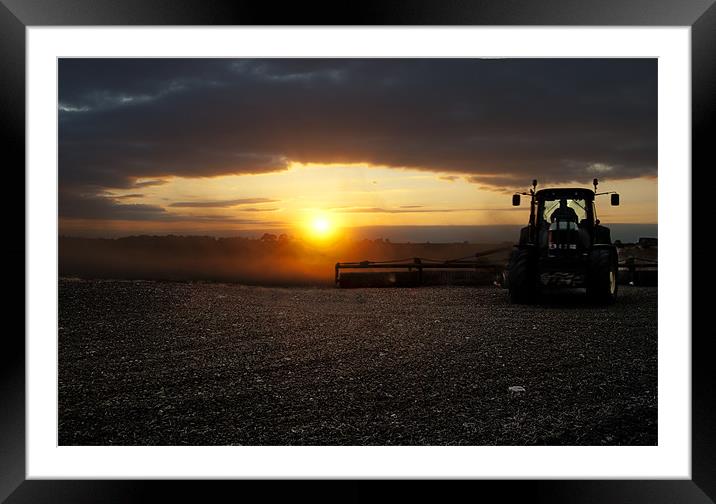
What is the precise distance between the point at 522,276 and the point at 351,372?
3567 mm

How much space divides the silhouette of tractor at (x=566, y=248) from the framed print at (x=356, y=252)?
0.04 metres

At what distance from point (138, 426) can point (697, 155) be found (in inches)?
136

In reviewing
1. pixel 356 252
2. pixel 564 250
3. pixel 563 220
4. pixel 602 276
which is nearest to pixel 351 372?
pixel 564 250

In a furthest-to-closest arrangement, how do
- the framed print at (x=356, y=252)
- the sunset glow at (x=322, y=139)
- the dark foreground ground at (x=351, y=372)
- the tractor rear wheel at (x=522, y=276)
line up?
the sunset glow at (x=322, y=139) < the tractor rear wheel at (x=522, y=276) < the dark foreground ground at (x=351, y=372) < the framed print at (x=356, y=252)

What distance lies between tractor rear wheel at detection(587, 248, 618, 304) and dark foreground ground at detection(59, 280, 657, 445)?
0.31m

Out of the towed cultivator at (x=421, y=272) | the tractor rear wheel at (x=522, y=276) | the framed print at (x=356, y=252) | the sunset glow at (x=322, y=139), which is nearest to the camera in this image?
the framed print at (x=356, y=252)

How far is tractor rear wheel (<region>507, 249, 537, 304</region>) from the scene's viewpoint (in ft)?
23.3

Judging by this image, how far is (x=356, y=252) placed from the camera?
9.07 meters

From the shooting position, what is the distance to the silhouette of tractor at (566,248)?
6965 mm

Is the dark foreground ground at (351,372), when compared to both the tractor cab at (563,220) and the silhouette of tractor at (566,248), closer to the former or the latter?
the silhouette of tractor at (566,248)

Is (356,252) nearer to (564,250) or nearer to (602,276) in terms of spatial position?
(564,250)

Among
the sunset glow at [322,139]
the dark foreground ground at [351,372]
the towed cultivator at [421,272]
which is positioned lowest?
the dark foreground ground at [351,372]

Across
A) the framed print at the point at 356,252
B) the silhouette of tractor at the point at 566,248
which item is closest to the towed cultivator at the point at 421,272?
the framed print at the point at 356,252

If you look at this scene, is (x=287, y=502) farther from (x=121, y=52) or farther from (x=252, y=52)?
(x=121, y=52)
